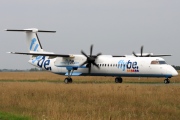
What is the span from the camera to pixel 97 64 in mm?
40688

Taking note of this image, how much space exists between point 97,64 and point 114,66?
7.76ft

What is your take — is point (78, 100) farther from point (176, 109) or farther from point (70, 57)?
point (70, 57)

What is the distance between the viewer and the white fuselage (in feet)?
118

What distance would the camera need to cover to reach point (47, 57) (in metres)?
42.8

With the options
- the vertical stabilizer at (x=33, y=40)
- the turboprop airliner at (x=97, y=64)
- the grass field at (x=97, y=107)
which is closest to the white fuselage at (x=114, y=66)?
the turboprop airliner at (x=97, y=64)

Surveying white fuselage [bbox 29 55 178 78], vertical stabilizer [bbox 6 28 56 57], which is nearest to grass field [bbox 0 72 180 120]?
white fuselage [bbox 29 55 178 78]

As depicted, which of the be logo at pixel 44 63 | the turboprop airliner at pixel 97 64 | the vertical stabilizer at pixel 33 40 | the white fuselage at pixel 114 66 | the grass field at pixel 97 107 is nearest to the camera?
the grass field at pixel 97 107

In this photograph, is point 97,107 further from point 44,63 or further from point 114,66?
point 44,63

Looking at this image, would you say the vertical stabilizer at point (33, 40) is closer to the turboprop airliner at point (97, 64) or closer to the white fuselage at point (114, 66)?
the turboprop airliner at point (97, 64)

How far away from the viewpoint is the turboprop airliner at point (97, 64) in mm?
36125

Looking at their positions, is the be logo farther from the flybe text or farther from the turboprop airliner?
the flybe text

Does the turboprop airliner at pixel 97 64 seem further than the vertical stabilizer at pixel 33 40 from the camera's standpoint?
No

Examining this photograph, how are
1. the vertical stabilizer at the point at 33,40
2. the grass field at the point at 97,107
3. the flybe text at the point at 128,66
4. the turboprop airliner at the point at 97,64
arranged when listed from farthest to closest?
the vertical stabilizer at the point at 33,40 → the flybe text at the point at 128,66 → the turboprop airliner at the point at 97,64 → the grass field at the point at 97,107

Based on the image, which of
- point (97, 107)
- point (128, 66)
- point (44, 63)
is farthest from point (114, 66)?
point (97, 107)
